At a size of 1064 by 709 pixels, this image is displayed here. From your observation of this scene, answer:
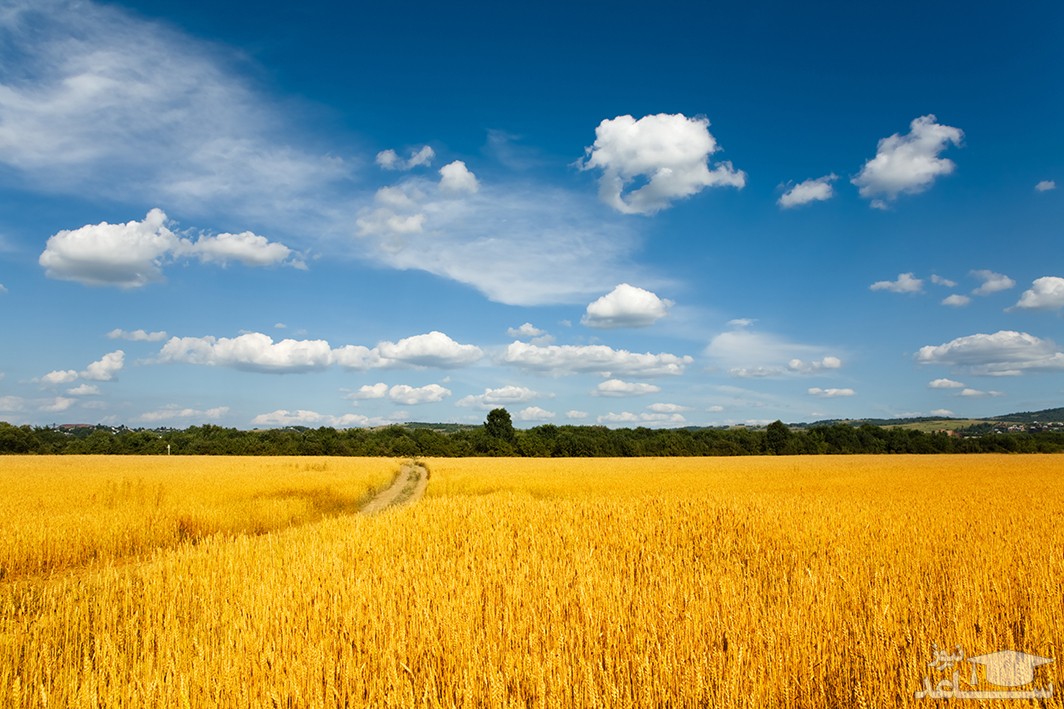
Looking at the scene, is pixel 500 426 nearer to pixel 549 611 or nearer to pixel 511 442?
pixel 511 442

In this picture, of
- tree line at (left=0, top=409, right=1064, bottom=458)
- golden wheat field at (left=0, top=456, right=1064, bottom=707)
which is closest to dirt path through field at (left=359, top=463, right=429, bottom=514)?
golden wheat field at (left=0, top=456, right=1064, bottom=707)

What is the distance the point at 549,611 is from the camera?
5.02 meters

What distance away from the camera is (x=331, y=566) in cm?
705

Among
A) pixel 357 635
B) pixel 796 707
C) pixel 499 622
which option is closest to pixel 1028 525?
pixel 796 707

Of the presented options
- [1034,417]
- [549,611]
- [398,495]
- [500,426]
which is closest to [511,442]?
[500,426]

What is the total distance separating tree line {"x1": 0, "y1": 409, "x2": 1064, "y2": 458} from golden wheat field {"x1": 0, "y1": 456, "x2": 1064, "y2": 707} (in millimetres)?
74302

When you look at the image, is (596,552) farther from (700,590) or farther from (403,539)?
(403,539)

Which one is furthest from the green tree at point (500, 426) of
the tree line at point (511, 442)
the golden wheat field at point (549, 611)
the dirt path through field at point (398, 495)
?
the golden wheat field at point (549, 611)

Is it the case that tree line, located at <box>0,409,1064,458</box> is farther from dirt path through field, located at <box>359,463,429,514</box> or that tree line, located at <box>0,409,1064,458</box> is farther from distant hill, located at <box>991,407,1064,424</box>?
distant hill, located at <box>991,407,1064,424</box>

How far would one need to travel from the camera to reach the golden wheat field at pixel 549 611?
Answer: 3.66 metres

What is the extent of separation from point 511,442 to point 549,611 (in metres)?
89.1

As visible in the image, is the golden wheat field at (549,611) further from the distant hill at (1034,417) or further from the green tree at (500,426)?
the distant hill at (1034,417)

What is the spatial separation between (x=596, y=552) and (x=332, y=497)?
57.9 ft

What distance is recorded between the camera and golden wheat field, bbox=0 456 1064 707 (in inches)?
144
